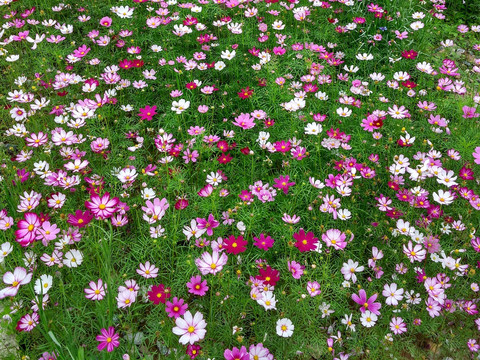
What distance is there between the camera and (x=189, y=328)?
1.58 m

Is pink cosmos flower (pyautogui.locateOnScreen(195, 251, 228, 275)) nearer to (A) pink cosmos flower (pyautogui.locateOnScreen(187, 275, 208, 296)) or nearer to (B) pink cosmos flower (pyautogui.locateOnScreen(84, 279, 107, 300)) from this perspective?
(A) pink cosmos flower (pyautogui.locateOnScreen(187, 275, 208, 296))

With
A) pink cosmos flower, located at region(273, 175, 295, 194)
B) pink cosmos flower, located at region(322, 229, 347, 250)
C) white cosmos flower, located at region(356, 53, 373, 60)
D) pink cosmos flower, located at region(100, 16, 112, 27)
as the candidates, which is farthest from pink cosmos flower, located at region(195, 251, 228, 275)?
pink cosmos flower, located at region(100, 16, 112, 27)

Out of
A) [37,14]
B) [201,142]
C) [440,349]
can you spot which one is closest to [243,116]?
[201,142]

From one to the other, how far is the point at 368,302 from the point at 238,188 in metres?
1.04

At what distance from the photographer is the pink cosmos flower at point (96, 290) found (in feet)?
5.77

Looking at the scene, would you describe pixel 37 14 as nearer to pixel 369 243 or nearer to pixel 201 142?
pixel 201 142

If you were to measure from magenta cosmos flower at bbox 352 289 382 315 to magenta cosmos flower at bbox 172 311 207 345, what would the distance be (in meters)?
0.74

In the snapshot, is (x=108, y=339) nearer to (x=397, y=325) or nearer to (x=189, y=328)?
(x=189, y=328)

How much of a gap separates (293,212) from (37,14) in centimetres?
314

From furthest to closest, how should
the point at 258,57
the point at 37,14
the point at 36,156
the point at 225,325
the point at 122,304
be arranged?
the point at 37,14, the point at 258,57, the point at 36,156, the point at 225,325, the point at 122,304

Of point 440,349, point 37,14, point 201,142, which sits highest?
point 37,14

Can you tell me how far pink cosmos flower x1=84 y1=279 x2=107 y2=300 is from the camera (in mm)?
1760

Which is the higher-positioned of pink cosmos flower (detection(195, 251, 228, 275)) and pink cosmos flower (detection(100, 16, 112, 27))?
pink cosmos flower (detection(100, 16, 112, 27))

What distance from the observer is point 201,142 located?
105 inches
